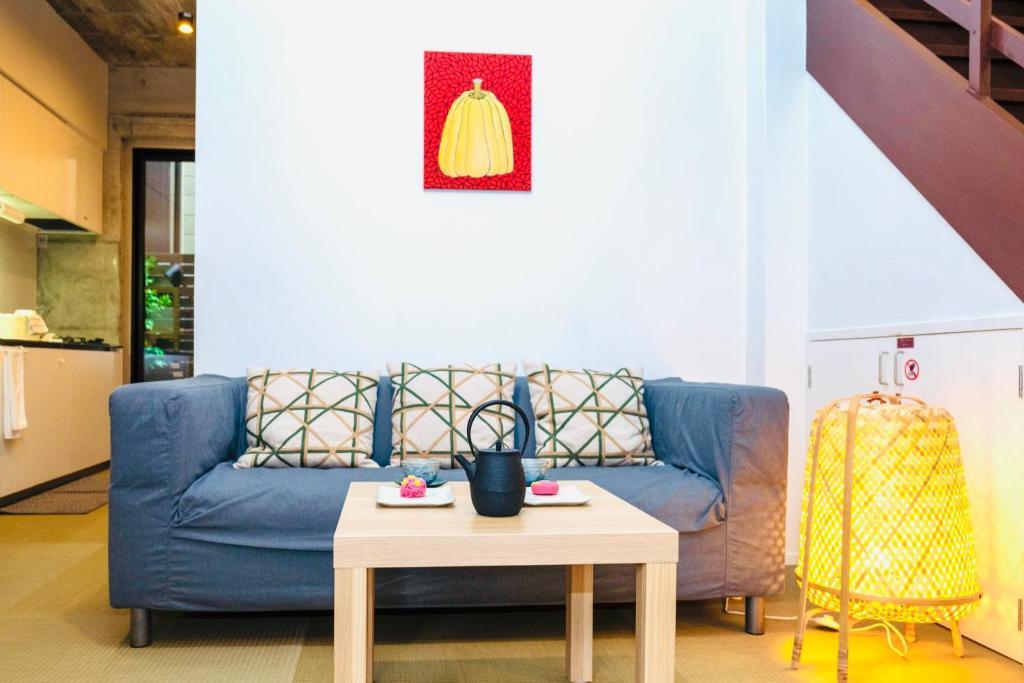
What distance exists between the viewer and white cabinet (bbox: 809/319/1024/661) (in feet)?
7.77

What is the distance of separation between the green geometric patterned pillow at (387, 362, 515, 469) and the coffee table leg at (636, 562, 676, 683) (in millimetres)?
1295

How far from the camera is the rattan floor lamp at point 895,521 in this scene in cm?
230

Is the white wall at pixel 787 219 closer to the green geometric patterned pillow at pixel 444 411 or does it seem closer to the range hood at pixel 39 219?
the green geometric patterned pillow at pixel 444 411

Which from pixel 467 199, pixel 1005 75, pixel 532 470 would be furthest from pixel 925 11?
pixel 532 470

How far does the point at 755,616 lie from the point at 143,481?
1844 millimetres

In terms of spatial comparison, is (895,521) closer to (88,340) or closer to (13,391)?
(13,391)

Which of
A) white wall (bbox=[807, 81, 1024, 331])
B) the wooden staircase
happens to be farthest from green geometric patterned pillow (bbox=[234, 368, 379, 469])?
the wooden staircase

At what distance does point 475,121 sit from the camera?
3.53 metres

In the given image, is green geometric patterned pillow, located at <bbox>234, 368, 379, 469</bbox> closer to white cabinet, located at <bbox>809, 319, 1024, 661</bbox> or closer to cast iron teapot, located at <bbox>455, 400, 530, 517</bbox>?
cast iron teapot, located at <bbox>455, 400, 530, 517</bbox>

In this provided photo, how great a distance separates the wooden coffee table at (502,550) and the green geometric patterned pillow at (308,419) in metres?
1.08

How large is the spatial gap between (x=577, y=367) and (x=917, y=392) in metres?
1.34

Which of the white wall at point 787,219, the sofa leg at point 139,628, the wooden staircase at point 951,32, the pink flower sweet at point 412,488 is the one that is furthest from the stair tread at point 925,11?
the sofa leg at point 139,628

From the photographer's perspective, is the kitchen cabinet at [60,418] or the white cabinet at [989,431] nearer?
the white cabinet at [989,431]

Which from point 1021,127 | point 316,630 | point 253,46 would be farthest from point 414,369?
point 1021,127
